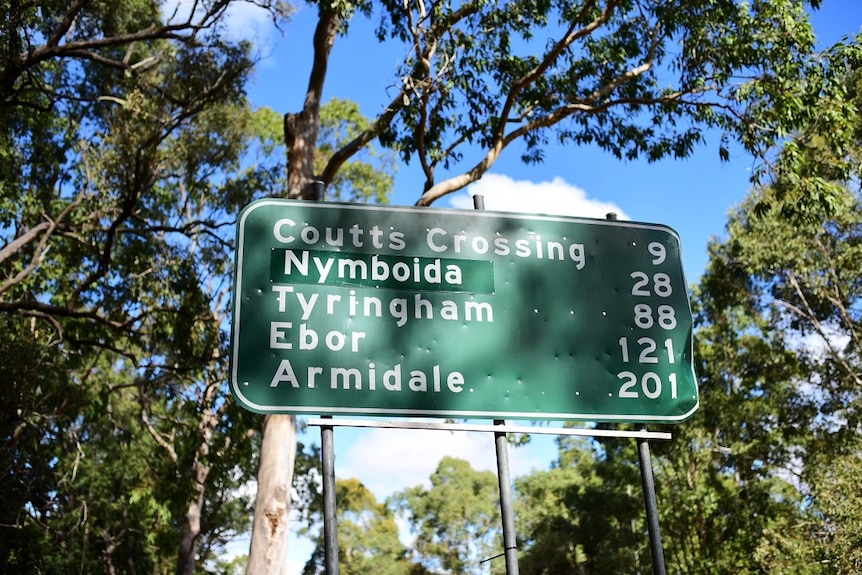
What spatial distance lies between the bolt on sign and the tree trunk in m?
5.65

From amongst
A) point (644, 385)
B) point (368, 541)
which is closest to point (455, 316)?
point (644, 385)

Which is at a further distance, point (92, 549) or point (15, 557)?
point (92, 549)

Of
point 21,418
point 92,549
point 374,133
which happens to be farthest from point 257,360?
point 92,549

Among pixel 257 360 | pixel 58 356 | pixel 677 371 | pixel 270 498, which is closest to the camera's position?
pixel 257 360

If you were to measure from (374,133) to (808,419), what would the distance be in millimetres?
13492

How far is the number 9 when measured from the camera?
147 inches

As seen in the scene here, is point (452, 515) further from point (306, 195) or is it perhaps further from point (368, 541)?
point (306, 195)

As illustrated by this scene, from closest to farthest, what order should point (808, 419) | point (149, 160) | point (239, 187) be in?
1. point (149, 160)
2. point (239, 187)
3. point (808, 419)

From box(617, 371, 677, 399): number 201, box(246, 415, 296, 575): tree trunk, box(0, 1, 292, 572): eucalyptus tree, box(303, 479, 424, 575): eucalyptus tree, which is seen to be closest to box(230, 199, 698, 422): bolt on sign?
box(617, 371, 677, 399): number 201

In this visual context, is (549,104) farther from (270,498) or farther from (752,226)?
(752,226)

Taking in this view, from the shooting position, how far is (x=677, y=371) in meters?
3.55

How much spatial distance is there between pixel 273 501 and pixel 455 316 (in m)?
5.96

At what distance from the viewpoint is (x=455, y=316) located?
3.38 metres

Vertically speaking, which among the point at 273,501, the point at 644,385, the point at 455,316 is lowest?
the point at 644,385
